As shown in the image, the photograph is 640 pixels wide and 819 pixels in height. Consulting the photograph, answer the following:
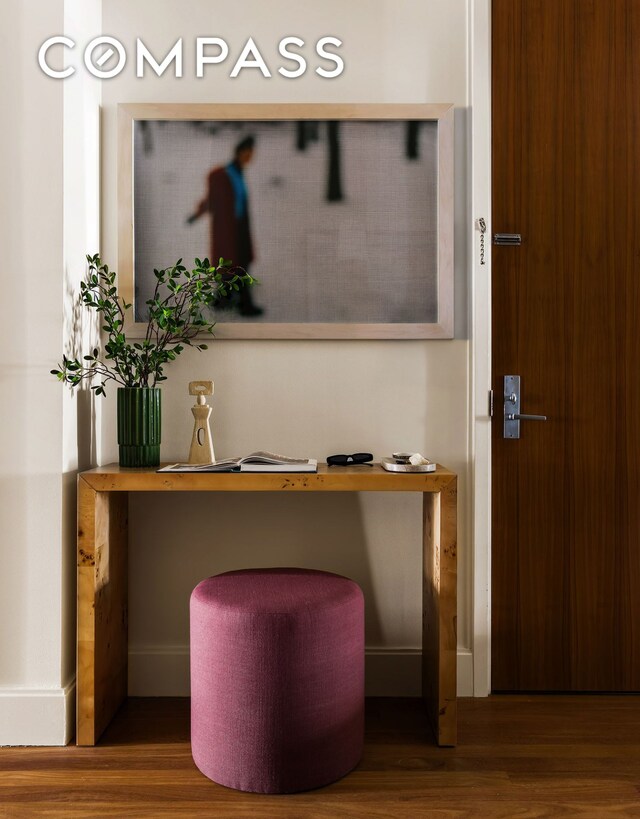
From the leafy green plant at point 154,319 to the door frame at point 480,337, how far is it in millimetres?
745

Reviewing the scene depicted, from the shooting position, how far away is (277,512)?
7.07 feet

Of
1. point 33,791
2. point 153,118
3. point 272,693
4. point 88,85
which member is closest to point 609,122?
point 153,118

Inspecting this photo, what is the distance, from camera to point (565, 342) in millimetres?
2129

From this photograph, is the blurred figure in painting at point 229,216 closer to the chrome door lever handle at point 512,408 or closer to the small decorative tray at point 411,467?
the small decorative tray at point 411,467

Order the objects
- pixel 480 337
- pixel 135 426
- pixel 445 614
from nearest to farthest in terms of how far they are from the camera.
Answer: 1. pixel 445 614
2. pixel 135 426
3. pixel 480 337

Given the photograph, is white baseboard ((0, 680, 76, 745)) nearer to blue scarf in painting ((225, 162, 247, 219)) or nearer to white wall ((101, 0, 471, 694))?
white wall ((101, 0, 471, 694))

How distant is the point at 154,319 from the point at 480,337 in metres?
1.05

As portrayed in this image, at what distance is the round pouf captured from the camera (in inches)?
60.0

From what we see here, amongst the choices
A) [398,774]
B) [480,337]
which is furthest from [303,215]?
[398,774]

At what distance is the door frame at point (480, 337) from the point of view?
2.09m

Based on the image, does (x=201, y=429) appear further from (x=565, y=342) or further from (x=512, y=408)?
(x=565, y=342)

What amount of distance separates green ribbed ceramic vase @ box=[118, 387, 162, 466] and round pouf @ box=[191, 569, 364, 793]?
489mm

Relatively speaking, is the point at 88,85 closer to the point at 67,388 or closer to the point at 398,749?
the point at 67,388

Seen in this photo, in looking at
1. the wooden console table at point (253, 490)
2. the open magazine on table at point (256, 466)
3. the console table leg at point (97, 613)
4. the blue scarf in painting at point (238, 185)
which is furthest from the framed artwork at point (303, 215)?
the console table leg at point (97, 613)
